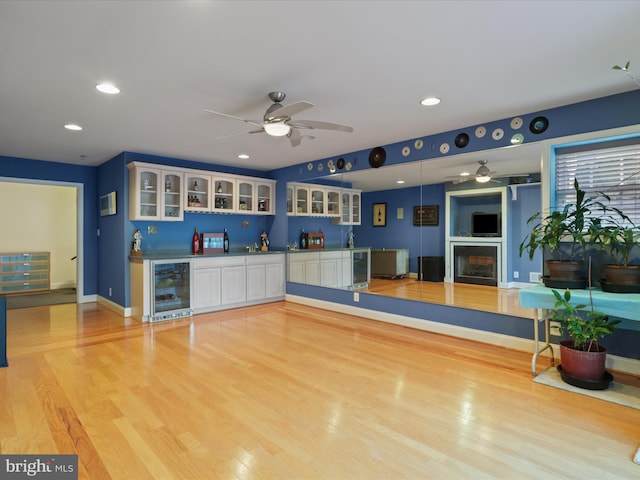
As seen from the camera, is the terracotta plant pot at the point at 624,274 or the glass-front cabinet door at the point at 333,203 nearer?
the terracotta plant pot at the point at 624,274

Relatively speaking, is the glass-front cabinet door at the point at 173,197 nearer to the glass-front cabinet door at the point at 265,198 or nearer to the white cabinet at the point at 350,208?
the glass-front cabinet door at the point at 265,198

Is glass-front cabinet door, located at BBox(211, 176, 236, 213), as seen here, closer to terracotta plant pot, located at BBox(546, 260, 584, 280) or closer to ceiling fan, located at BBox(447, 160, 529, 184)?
ceiling fan, located at BBox(447, 160, 529, 184)

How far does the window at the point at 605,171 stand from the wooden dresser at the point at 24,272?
8830 mm

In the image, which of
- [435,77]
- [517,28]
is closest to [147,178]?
[435,77]

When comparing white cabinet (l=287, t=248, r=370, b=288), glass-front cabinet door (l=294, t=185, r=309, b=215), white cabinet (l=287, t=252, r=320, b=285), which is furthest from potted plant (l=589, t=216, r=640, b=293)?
glass-front cabinet door (l=294, t=185, r=309, b=215)

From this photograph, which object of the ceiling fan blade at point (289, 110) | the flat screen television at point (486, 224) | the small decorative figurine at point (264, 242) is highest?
the ceiling fan blade at point (289, 110)

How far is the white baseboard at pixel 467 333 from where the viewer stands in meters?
3.09

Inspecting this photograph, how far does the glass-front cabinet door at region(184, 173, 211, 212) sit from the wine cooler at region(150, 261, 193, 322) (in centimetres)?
95

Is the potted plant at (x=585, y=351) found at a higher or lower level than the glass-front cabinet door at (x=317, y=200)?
lower

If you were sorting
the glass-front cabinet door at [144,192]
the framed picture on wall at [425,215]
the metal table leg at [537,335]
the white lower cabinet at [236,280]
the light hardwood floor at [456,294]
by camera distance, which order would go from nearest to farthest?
the metal table leg at [537,335], the light hardwood floor at [456,294], the framed picture on wall at [425,215], the glass-front cabinet door at [144,192], the white lower cabinet at [236,280]

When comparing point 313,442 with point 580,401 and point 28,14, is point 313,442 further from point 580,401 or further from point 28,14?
point 28,14

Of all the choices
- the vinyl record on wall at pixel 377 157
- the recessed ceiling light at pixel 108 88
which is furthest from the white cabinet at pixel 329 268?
the recessed ceiling light at pixel 108 88

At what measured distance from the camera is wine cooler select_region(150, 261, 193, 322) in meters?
5.00

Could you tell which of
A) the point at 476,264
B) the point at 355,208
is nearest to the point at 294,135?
the point at 355,208
